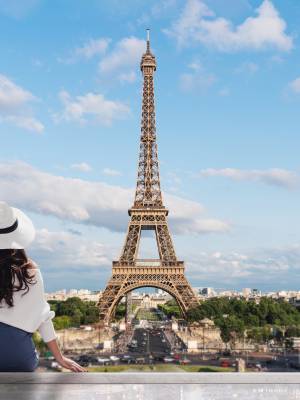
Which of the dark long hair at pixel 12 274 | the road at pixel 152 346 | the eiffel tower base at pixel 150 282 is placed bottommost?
the road at pixel 152 346

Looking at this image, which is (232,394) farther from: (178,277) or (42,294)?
(178,277)

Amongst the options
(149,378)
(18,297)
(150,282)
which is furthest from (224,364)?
(149,378)

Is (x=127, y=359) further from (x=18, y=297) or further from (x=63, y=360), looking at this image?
(x=18, y=297)

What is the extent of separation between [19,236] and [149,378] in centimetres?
158

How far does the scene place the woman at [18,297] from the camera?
4363 mm

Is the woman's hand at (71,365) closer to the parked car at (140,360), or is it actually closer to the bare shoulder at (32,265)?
the bare shoulder at (32,265)

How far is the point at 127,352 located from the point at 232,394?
35.2 metres

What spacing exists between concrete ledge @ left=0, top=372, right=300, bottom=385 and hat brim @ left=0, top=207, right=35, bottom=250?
1052 mm

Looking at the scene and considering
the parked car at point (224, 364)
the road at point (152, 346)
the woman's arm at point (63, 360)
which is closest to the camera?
the woman's arm at point (63, 360)

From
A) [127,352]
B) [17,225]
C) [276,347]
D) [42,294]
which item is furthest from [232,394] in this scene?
[276,347]

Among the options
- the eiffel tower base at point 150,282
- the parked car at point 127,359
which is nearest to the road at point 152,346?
the parked car at point 127,359

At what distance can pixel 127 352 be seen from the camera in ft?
123

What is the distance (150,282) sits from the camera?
48844 mm

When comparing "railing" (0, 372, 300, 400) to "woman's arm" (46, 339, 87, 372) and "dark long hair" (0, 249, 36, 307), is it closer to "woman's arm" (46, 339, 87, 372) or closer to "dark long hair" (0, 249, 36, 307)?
"woman's arm" (46, 339, 87, 372)
